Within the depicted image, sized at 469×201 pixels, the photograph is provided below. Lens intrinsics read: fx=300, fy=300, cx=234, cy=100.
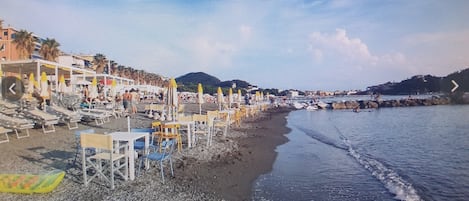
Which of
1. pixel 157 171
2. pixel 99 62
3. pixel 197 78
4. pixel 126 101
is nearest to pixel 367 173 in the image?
pixel 157 171

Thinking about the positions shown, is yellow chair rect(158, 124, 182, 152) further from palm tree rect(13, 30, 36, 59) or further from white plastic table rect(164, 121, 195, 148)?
palm tree rect(13, 30, 36, 59)

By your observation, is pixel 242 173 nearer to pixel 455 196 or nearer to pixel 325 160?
pixel 325 160

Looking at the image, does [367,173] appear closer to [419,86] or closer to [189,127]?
[189,127]

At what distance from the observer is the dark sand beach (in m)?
5.23

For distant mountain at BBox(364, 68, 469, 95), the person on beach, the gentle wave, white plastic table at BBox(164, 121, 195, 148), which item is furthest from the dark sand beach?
distant mountain at BBox(364, 68, 469, 95)

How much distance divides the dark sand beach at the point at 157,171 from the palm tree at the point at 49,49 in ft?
120

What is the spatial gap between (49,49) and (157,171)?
4324cm

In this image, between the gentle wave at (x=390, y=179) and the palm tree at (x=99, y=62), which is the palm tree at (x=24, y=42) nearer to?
the palm tree at (x=99, y=62)

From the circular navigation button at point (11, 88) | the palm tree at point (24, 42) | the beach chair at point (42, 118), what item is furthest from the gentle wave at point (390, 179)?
the palm tree at point (24, 42)

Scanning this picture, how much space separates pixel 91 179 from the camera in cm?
553

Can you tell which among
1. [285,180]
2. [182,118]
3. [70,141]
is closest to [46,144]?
[70,141]

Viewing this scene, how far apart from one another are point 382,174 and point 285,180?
3.19 meters

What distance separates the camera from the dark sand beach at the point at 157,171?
5234 mm

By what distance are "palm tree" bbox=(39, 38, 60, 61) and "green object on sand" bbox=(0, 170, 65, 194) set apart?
43.0m
